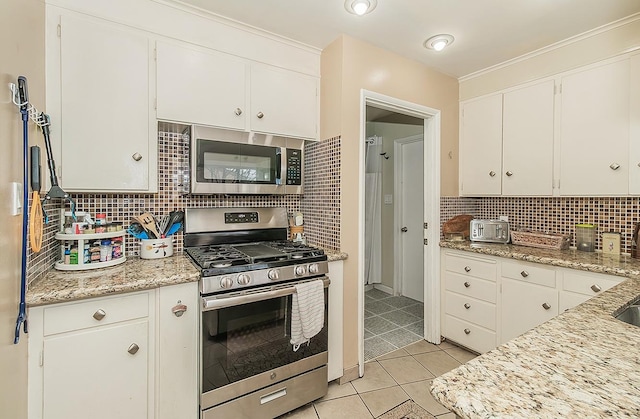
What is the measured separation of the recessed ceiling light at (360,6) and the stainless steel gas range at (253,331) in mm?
1495

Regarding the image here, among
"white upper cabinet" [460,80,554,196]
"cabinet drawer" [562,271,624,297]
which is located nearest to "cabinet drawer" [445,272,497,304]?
"cabinet drawer" [562,271,624,297]

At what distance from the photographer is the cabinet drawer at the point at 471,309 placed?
2.44 m

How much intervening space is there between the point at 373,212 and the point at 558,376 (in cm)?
367

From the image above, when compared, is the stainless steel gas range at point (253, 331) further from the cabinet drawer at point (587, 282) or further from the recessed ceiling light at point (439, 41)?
the recessed ceiling light at point (439, 41)

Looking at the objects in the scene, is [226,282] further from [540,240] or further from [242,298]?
[540,240]

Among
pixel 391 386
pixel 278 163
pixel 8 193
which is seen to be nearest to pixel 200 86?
Result: pixel 278 163

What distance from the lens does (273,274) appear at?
5.73 feet

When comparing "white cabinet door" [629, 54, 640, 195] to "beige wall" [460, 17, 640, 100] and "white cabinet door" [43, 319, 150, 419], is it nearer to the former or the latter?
"beige wall" [460, 17, 640, 100]

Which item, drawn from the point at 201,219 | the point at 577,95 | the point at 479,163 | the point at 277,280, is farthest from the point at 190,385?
the point at 577,95

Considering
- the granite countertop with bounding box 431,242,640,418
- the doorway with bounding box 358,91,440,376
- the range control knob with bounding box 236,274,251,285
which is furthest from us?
the doorway with bounding box 358,91,440,376

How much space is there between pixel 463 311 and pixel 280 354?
5.55 ft

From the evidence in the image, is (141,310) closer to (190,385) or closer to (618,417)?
(190,385)

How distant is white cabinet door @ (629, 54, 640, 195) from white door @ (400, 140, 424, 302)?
1.97m

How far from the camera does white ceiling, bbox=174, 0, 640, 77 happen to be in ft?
6.05
